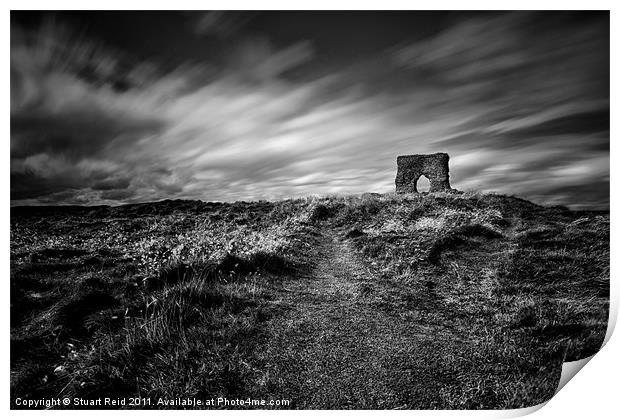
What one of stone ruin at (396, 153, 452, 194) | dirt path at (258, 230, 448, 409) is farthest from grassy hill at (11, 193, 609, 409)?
stone ruin at (396, 153, 452, 194)

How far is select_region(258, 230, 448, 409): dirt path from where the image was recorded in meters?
4.11

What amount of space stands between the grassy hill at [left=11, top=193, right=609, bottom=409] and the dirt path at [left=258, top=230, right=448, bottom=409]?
0.02m

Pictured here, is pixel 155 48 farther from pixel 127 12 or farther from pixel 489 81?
pixel 489 81

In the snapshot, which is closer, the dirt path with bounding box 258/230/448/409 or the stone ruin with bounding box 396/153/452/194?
the dirt path with bounding box 258/230/448/409

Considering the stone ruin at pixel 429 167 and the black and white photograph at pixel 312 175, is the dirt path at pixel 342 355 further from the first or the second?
the stone ruin at pixel 429 167

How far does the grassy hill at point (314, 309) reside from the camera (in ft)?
13.6

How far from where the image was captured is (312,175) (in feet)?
20.2

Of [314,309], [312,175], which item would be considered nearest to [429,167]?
[312,175]

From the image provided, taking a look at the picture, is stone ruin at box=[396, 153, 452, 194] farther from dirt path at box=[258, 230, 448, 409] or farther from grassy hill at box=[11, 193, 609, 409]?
dirt path at box=[258, 230, 448, 409]

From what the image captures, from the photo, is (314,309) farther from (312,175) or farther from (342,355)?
(312,175)

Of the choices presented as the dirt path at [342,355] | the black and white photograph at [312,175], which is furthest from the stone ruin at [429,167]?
the dirt path at [342,355]

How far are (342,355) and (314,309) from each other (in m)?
1.22

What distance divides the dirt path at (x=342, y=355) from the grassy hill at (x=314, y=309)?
2 centimetres
